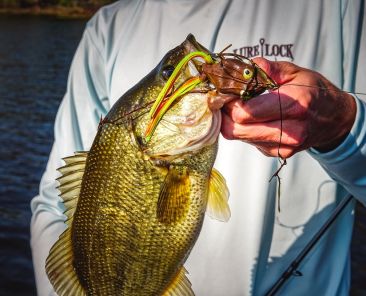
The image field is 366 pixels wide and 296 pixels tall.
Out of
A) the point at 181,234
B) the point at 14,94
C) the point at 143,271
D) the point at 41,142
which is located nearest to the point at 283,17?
the point at 181,234

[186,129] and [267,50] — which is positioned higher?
[267,50]

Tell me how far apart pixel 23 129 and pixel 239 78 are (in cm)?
1203

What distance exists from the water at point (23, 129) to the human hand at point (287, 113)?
5914mm

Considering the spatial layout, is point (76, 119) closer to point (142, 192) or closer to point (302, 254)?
point (142, 192)

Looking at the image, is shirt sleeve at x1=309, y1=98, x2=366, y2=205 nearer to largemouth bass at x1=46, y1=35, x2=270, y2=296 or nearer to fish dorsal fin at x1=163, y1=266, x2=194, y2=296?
largemouth bass at x1=46, y1=35, x2=270, y2=296

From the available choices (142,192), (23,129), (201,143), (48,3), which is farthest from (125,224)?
(48,3)

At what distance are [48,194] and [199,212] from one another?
1272 millimetres

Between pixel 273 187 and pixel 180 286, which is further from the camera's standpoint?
pixel 273 187

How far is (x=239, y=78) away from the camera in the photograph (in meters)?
1.51

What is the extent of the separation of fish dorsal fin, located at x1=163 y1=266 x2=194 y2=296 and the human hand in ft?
2.09

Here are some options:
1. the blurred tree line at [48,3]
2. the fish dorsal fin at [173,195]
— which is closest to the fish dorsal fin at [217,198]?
the fish dorsal fin at [173,195]

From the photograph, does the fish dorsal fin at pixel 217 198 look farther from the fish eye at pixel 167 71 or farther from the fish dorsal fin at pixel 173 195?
the fish eye at pixel 167 71

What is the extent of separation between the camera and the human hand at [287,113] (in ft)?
5.42

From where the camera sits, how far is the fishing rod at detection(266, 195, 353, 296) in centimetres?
242
